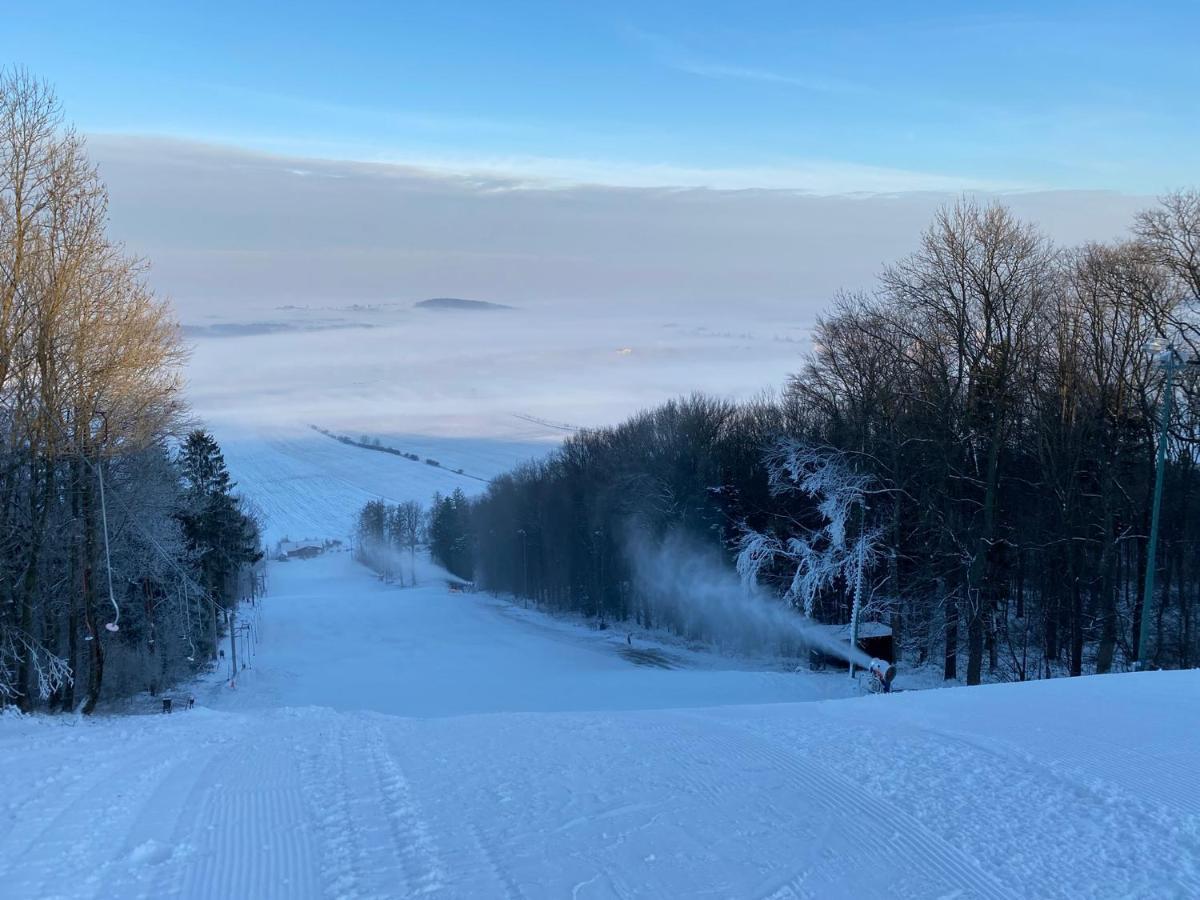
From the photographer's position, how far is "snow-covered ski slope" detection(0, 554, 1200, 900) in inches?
243

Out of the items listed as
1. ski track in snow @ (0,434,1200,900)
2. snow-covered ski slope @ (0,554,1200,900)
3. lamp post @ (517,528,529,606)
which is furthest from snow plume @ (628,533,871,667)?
snow-covered ski slope @ (0,554,1200,900)

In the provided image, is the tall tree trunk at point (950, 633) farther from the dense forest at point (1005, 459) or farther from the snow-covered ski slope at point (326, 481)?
the snow-covered ski slope at point (326, 481)

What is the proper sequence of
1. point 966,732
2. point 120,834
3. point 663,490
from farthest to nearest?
1. point 663,490
2. point 966,732
3. point 120,834

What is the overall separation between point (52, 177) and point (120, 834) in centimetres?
1259

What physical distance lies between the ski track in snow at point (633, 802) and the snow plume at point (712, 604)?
21407 mm


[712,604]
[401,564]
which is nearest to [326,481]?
[401,564]

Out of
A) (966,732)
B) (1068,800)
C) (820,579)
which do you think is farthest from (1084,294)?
(1068,800)

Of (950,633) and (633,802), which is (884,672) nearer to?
(950,633)

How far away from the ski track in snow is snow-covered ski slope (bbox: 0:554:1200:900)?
28mm

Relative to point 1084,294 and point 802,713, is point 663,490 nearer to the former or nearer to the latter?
point 1084,294

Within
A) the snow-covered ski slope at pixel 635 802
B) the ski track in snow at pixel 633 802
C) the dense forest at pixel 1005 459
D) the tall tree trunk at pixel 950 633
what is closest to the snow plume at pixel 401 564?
the dense forest at pixel 1005 459

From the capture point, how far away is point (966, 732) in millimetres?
10078

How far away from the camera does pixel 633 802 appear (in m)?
7.96

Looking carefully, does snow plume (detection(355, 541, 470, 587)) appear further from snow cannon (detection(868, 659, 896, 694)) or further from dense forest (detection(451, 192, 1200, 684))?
snow cannon (detection(868, 659, 896, 694))
